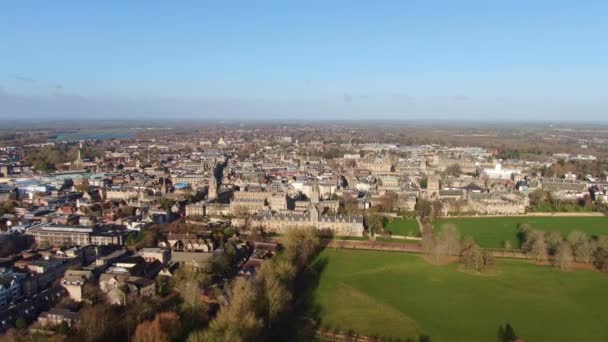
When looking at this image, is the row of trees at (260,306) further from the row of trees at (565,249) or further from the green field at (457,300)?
the row of trees at (565,249)

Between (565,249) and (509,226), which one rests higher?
(565,249)

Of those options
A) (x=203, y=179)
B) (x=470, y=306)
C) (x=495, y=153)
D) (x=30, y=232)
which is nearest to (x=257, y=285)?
(x=470, y=306)

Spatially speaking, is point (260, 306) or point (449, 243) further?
point (449, 243)

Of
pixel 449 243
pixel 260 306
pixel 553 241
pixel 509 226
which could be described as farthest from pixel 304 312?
pixel 509 226

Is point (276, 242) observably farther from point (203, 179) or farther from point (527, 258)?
point (203, 179)

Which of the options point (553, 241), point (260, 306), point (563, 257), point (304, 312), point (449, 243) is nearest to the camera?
point (260, 306)

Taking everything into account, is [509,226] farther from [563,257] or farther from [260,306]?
[260,306]

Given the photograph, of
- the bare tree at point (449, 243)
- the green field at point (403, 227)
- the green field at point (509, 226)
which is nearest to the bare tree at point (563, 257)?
the green field at point (509, 226)
